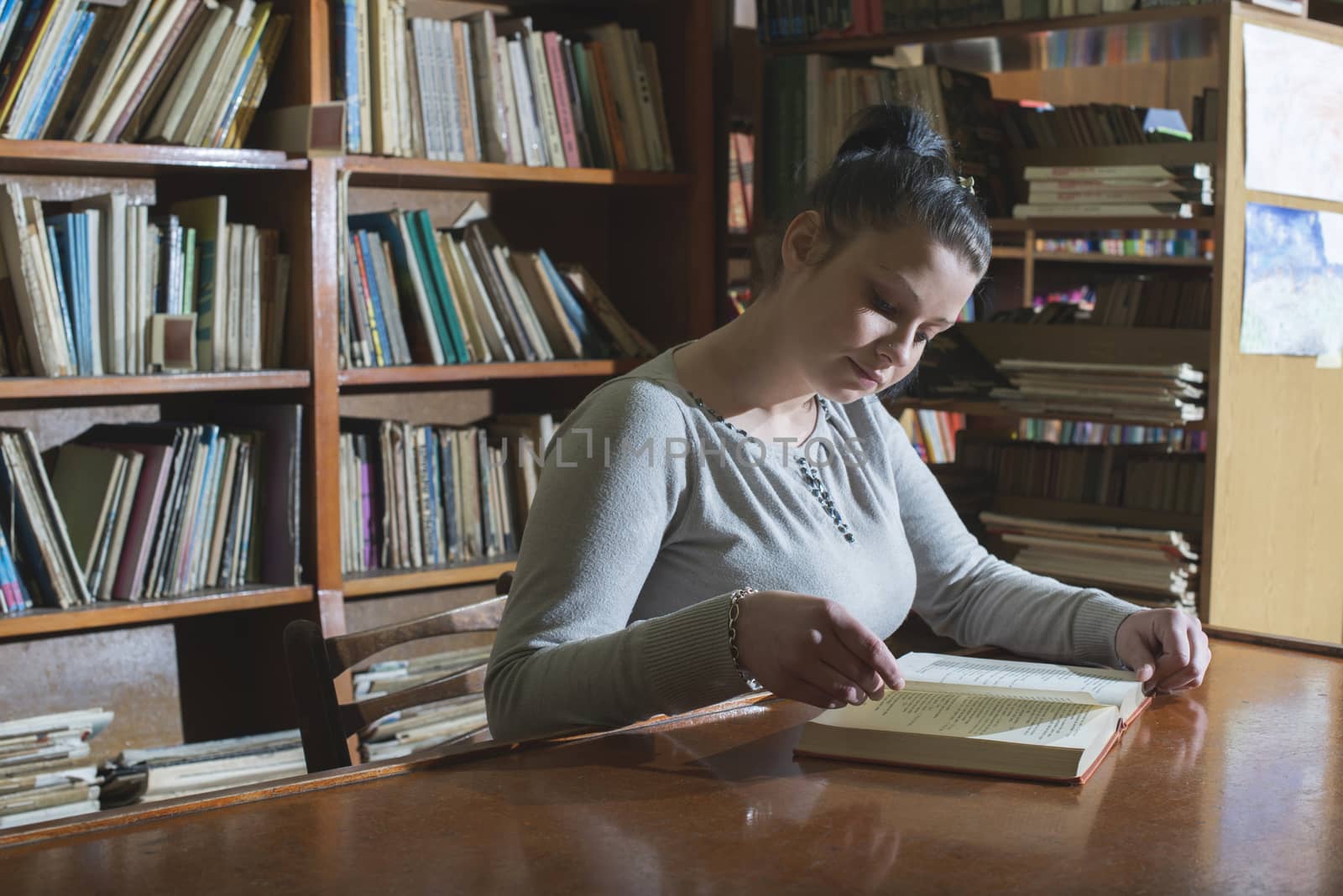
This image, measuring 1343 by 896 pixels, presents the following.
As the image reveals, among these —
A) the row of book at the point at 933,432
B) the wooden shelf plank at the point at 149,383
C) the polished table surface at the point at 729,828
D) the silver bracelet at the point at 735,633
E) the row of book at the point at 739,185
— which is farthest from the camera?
the row of book at the point at 933,432

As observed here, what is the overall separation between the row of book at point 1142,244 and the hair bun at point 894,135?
2.13 m

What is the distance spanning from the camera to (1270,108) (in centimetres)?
225

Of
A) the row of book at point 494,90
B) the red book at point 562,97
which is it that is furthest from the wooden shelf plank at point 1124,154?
the red book at point 562,97

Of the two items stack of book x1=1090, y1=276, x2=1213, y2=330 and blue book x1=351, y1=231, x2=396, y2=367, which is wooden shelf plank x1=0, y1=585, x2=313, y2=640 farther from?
stack of book x1=1090, y1=276, x2=1213, y2=330

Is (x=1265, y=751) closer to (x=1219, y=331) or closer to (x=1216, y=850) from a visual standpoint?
(x=1216, y=850)

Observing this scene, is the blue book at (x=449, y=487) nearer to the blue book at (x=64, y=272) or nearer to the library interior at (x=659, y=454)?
the library interior at (x=659, y=454)

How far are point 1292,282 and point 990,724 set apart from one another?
1622mm

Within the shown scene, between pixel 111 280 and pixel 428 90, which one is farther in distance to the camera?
pixel 428 90

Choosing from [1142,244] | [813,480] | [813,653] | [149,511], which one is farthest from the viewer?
[1142,244]

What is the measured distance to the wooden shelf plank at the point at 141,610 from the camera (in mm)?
2031

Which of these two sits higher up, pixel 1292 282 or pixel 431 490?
pixel 1292 282

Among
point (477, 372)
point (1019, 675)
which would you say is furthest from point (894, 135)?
point (477, 372)

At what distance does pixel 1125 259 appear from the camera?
3439 mm

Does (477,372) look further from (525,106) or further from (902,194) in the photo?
(902,194)
